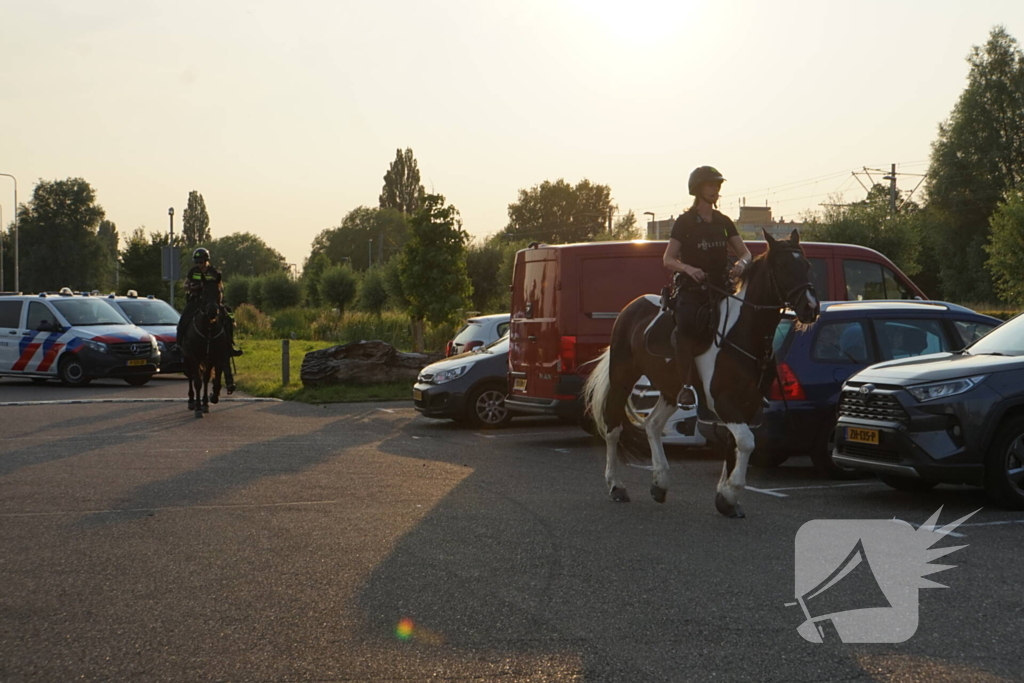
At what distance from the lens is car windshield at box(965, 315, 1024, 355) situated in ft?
31.0

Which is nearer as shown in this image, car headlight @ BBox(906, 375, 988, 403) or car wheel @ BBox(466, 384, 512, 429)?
car headlight @ BBox(906, 375, 988, 403)

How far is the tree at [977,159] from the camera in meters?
67.7

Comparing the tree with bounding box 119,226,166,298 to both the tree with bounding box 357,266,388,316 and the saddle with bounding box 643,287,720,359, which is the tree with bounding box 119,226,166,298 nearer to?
the tree with bounding box 357,266,388,316

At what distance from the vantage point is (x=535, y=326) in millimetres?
14016

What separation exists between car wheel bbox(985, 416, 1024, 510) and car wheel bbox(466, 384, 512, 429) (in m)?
8.46

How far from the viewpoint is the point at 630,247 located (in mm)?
13812

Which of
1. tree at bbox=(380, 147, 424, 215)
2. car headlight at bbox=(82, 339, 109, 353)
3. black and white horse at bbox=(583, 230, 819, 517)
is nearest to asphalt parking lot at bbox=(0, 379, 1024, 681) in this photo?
black and white horse at bbox=(583, 230, 819, 517)

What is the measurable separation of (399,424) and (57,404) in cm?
731

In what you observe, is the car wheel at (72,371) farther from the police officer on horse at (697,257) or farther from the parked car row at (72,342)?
the police officer on horse at (697,257)

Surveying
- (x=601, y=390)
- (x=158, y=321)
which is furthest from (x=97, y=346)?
(x=601, y=390)

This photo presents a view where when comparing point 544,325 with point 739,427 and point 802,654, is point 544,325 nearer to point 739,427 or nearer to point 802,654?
point 739,427

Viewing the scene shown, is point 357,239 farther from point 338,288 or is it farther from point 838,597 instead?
point 838,597

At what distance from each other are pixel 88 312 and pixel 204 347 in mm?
9780

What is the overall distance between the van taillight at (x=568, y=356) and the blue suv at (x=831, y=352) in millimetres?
2704
